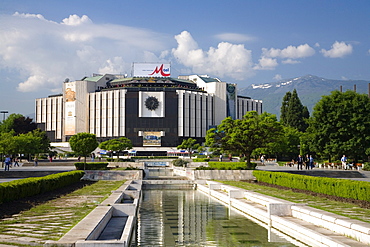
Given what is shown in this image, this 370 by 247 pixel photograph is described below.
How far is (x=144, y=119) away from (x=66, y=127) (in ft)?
87.1

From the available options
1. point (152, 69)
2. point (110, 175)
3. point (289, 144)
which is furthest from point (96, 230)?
point (152, 69)

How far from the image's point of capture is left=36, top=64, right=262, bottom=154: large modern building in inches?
5256

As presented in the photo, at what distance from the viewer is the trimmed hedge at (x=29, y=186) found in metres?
19.7

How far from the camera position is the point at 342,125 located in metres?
58.4

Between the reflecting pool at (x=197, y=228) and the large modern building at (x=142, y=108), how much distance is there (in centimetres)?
10863

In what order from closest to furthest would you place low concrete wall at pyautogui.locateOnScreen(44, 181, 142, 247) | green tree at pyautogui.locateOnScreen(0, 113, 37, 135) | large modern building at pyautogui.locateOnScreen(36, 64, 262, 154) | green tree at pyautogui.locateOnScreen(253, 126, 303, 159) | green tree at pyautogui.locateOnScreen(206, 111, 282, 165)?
low concrete wall at pyautogui.locateOnScreen(44, 181, 142, 247) < green tree at pyautogui.locateOnScreen(206, 111, 282, 165) < green tree at pyautogui.locateOnScreen(253, 126, 303, 159) < green tree at pyautogui.locateOnScreen(0, 113, 37, 135) < large modern building at pyautogui.locateOnScreen(36, 64, 262, 154)

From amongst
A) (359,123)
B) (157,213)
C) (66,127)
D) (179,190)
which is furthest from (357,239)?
(66,127)

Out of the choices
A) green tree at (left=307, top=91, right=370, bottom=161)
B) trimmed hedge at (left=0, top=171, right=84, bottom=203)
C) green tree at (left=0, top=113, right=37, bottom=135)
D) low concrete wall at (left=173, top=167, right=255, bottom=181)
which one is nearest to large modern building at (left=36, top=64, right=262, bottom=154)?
green tree at (left=0, top=113, right=37, bottom=135)

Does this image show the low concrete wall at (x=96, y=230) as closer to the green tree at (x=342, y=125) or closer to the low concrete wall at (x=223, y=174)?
the low concrete wall at (x=223, y=174)

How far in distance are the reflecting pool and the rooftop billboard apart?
377 ft

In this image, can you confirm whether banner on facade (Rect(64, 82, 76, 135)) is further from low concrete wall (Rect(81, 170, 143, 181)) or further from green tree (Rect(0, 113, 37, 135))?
low concrete wall (Rect(81, 170, 143, 181))

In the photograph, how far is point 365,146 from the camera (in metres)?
57.8

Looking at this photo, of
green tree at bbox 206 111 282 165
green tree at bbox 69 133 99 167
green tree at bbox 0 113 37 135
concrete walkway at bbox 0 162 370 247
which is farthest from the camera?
green tree at bbox 0 113 37 135

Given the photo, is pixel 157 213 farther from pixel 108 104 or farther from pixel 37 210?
pixel 108 104
